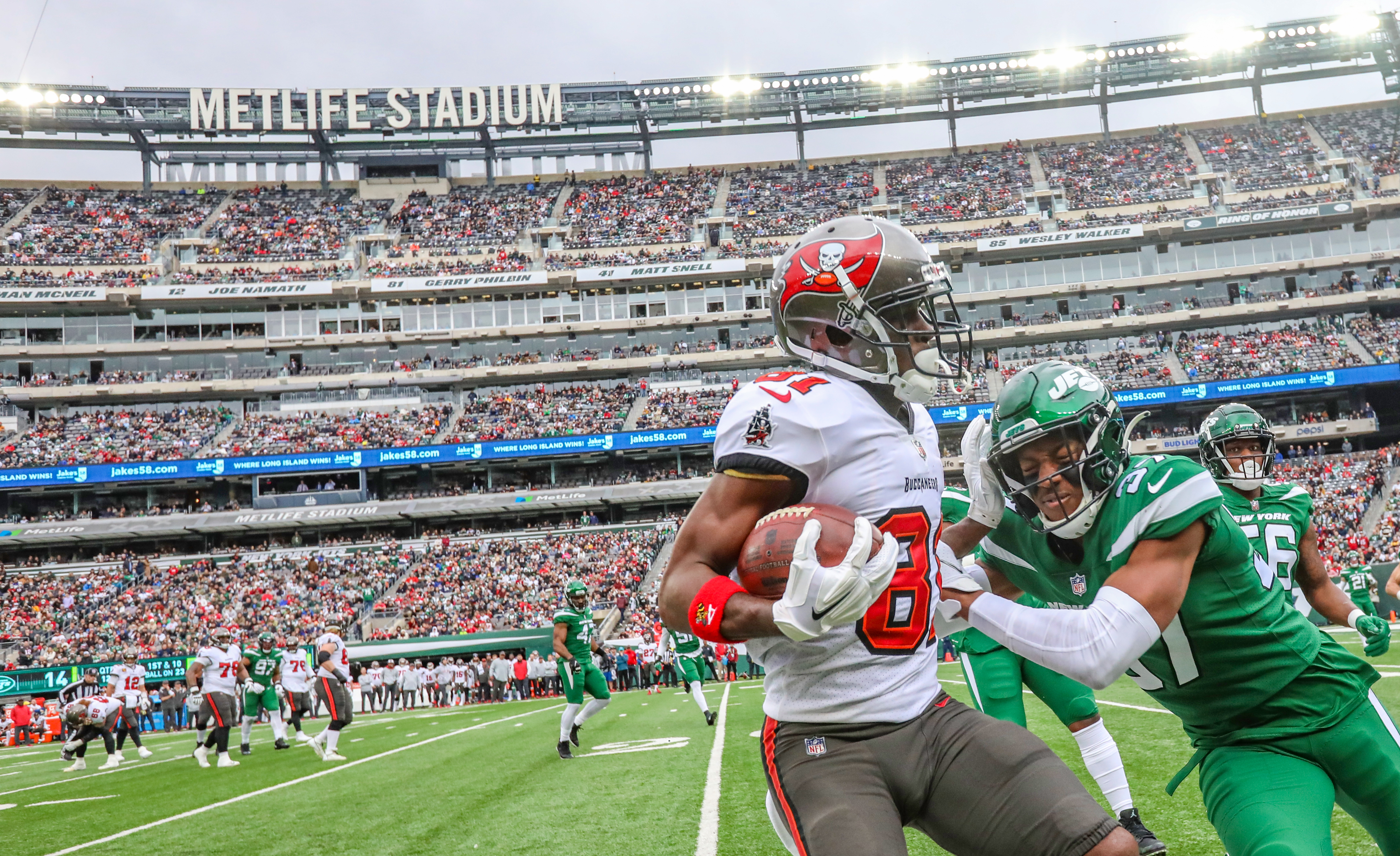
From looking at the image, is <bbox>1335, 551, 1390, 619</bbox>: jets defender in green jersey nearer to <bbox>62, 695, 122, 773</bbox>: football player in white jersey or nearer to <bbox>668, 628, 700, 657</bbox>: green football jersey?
<bbox>668, 628, 700, 657</bbox>: green football jersey

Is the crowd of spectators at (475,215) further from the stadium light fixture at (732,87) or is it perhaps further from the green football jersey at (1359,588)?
the green football jersey at (1359,588)

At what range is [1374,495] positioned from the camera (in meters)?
36.2

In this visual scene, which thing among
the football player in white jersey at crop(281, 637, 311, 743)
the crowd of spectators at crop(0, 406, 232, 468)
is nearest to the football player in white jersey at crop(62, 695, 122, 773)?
the football player in white jersey at crop(281, 637, 311, 743)

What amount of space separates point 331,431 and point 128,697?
26.9 meters

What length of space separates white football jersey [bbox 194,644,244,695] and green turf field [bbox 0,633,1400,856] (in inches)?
44.6

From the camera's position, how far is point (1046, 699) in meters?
6.00

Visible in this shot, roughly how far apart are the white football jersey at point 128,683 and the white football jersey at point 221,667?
3303mm

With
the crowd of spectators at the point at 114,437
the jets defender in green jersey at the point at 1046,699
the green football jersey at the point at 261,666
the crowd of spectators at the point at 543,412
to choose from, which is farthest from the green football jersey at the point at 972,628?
the crowd of spectators at the point at 114,437

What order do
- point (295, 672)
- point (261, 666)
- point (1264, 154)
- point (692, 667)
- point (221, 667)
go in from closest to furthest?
point (221, 667) → point (692, 667) → point (261, 666) → point (295, 672) → point (1264, 154)

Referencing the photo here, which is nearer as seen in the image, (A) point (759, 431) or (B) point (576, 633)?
(A) point (759, 431)

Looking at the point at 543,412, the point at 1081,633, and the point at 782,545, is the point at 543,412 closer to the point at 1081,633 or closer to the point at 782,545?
the point at 1081,633

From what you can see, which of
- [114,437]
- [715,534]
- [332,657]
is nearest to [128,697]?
[332,657]

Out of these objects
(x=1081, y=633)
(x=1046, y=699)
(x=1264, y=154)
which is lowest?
(x=1046, y=699)

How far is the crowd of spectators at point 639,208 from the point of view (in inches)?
2101
